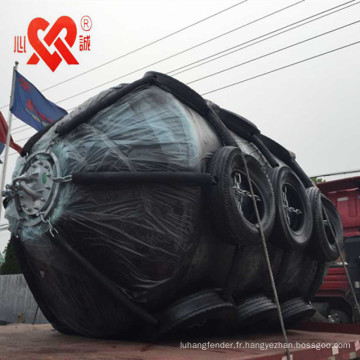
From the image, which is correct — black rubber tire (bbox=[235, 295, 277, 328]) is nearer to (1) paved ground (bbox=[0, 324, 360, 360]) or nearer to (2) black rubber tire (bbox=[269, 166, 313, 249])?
(1) paved ground (bbox=[0, 324, 360, 360])

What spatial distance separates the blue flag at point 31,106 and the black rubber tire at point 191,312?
8247mm

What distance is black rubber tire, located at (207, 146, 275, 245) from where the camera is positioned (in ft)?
12.3

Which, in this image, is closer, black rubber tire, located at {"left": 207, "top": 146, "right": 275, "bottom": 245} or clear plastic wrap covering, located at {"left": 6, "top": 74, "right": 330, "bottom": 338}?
clear plastic wrap covering, located at {"left": 6, "top": 74, "right": 330, "bottom": 338}

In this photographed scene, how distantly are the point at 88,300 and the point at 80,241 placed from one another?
0.59m

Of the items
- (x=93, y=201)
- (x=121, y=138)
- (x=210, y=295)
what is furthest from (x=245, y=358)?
(x=121, y=138)

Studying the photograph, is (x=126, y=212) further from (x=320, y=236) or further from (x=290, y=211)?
(x=320, y=236)

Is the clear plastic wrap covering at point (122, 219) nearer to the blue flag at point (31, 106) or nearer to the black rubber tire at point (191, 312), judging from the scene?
the black rubber tire at point (191, 312)

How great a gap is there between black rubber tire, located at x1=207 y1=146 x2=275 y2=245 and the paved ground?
893 mm

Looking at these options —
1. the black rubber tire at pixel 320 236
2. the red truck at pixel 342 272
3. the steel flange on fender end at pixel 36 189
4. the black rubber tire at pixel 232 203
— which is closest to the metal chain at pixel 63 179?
the steel flange on fender end at pixel 36 189

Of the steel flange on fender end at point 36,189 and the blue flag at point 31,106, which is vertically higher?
the blue flag at point 31,106

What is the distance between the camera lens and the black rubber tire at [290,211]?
14.8 feet

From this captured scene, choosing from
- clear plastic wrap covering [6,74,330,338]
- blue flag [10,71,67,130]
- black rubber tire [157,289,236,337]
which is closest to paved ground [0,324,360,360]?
black rubber tire [157,289,236,337]

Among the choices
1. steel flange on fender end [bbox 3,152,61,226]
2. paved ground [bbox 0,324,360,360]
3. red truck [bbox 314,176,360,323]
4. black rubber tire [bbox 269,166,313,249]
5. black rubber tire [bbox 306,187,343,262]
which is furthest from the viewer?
red truck [bbox 314,176,360,323]

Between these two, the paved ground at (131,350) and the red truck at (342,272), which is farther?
the red truck at (342,272)
